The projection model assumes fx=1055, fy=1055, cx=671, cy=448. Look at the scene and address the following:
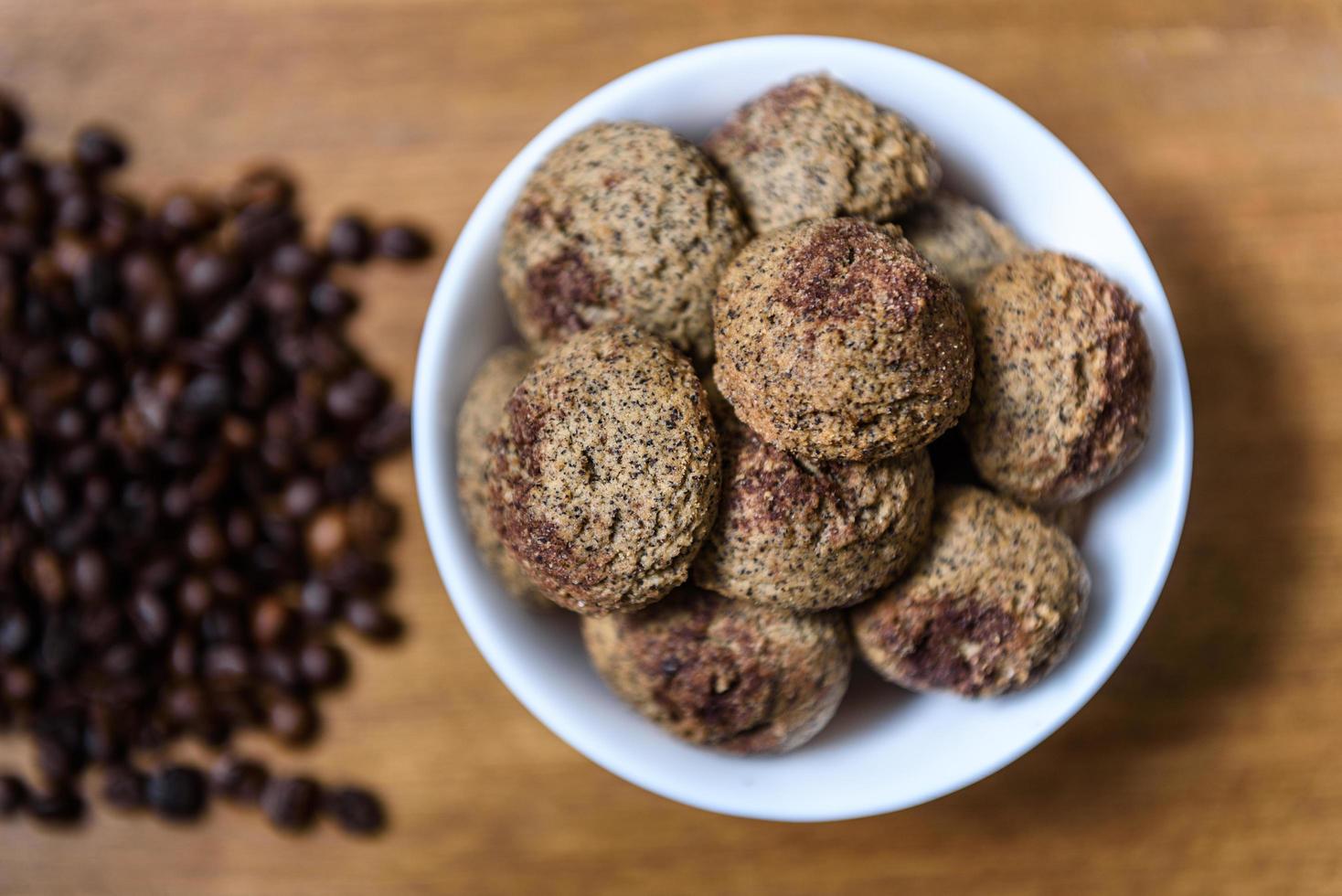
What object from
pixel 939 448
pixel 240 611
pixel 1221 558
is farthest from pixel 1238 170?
pixel 240 611

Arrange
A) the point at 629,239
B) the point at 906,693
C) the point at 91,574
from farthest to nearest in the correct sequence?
the point at 91,574 → the point at 906,693 → the point at 629,239

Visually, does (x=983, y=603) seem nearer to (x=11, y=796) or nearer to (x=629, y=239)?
(x=629, y=239)

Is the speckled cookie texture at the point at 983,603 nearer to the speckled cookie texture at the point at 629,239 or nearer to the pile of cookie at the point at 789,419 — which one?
the pile of cookie at the point at 789,419

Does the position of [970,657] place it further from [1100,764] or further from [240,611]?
[240,611]

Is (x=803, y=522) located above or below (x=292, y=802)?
above

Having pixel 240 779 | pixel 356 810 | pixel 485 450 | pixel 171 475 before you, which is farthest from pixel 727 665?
pixel 171 475
